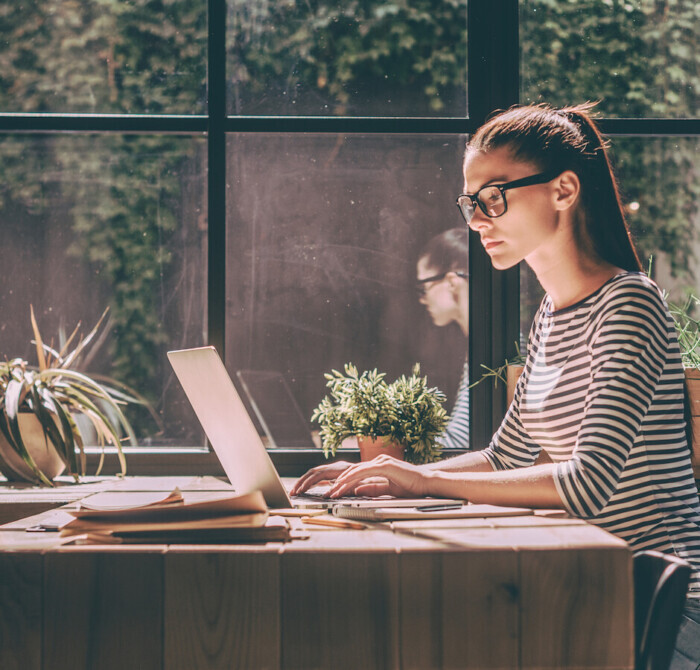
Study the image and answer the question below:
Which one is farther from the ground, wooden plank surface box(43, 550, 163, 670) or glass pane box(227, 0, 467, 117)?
glass pane box(227, 0, 467, 117)

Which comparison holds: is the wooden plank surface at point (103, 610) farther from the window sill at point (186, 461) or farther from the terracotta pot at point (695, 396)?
the terracotta pot at point (695, 396)

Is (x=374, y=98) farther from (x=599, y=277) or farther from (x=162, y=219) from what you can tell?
(x=599, y=277)

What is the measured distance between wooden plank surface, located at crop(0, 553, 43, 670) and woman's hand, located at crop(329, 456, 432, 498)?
2.03ft

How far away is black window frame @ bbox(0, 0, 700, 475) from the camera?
2488 mm

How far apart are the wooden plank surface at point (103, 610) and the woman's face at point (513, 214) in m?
0.97

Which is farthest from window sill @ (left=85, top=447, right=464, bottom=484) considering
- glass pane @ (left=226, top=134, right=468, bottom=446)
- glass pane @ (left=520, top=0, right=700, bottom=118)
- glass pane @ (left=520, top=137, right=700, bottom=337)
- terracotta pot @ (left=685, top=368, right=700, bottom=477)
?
glass pane @ (left=520, top=0, right=700, bottom=118)

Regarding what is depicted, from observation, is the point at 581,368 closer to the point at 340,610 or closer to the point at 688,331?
the point at 340,610

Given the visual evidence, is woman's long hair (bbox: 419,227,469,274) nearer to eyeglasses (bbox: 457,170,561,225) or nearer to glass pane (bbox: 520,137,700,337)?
glass pane (bbox: 520,137,700,337)

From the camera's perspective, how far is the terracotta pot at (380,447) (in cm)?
209

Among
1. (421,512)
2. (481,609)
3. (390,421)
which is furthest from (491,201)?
(481,609)

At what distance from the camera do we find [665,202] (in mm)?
2590

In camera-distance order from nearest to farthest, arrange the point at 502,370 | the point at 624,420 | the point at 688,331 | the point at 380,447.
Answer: the point at 624,420, the point at 380,447, the point at 688,331, the point at 502,370

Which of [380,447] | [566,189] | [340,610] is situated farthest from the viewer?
[380,447]

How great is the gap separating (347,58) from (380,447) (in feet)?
4.41
